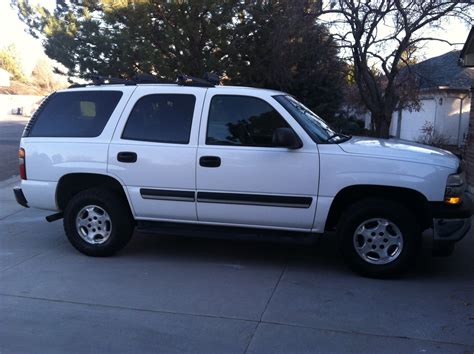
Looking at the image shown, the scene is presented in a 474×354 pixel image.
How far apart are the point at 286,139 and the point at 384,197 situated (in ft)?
3.91

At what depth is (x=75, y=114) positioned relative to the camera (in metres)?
6.28

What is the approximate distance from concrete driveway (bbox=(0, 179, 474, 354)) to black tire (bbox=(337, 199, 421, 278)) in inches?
6.4

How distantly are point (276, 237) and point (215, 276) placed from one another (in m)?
0.76

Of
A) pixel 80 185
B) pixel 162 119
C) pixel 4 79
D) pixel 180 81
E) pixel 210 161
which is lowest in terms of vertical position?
pixel 80 185

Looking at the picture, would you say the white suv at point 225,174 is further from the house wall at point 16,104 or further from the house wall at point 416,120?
the house wall at point 16,104

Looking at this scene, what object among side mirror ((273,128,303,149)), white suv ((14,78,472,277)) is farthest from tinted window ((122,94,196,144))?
side mirror ((273,128,303,149))

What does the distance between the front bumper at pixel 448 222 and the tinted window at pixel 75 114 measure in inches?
146

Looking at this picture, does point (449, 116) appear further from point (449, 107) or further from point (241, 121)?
point (241, 121)

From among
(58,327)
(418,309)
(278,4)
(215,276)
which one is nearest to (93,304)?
(58,327)

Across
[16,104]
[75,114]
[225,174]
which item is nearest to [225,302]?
[225,174]

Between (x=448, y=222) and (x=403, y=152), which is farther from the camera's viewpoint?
(x=403, y=152)

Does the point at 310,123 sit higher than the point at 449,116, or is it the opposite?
the point at 310,123

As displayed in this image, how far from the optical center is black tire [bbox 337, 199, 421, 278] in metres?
5.33

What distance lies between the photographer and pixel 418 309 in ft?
15.4
